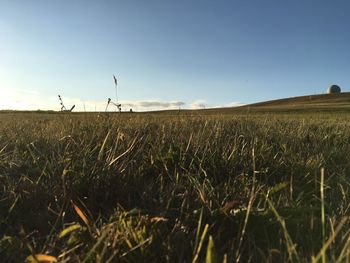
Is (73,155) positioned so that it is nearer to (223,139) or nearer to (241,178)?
(241,178)

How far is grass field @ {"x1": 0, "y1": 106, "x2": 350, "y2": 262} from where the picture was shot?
2.04 m

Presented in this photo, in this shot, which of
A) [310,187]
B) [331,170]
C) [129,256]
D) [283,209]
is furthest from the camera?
[331,170]

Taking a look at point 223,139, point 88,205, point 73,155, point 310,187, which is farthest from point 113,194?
point 223,139

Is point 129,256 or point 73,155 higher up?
point 73,155

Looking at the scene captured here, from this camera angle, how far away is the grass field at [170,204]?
6.69ft

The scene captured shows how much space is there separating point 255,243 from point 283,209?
0.37 meters

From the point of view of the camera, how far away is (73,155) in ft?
11.7

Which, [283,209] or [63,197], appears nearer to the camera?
[283,209]

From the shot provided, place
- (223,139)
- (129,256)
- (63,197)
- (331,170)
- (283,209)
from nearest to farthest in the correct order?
1. (129,256)
2. (283,209)
3. (63,197)
4. (331,170)
5. (223,139)

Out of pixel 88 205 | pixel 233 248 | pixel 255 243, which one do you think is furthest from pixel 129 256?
pixel 88 205

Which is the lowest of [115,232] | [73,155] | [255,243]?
[255,243]

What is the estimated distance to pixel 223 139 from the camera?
4.76 m

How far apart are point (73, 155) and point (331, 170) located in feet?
8.01

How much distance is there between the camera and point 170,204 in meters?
2.72
